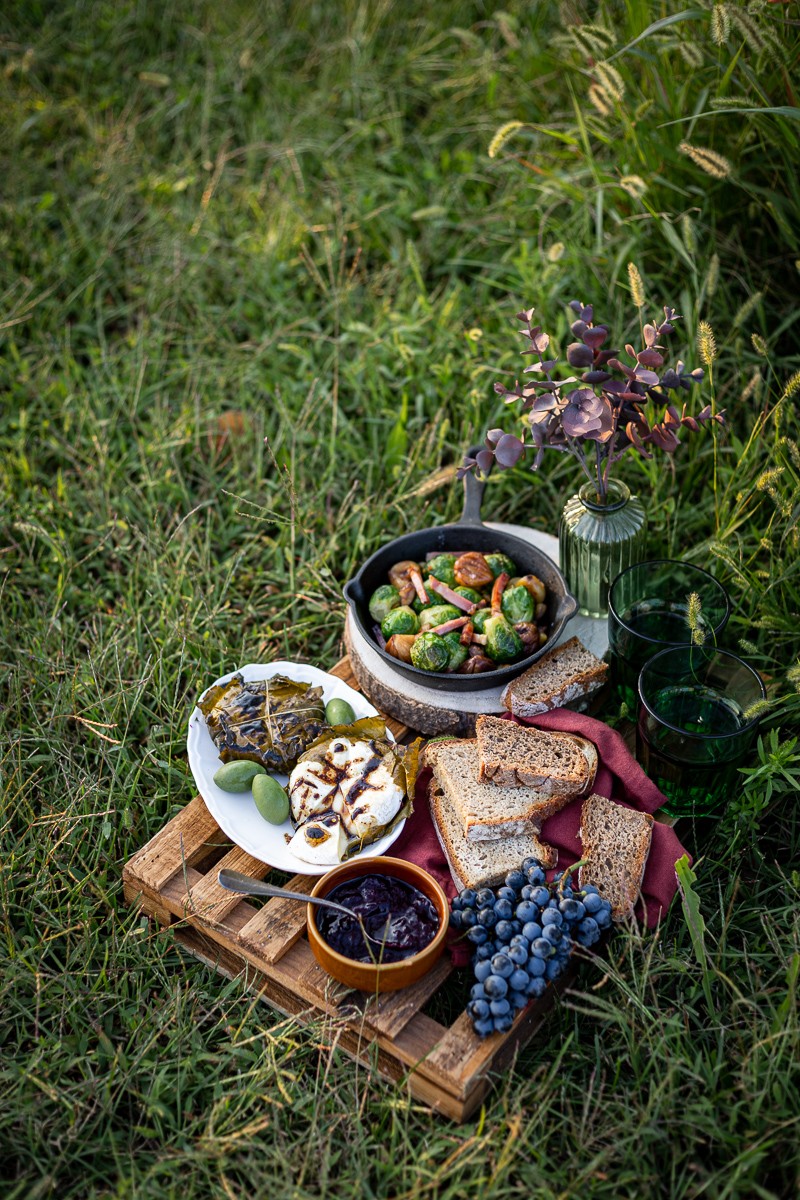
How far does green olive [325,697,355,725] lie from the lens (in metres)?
3.45

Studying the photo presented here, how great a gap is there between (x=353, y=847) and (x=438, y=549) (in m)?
1.31

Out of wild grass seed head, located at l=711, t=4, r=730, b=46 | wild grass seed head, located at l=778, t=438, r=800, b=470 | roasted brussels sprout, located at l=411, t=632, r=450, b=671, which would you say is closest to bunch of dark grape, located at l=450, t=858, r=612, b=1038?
roasted brussels sprout, located at l=411, t=632, r=450, b=671

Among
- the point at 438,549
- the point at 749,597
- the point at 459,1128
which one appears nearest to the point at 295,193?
the point at 438,549

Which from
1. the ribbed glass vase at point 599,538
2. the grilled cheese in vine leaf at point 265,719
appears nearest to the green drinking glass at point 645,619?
the ribbed glass vase at point 599,538

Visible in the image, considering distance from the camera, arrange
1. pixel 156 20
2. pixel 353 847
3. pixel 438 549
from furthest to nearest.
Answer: pixel 156 20, pixel 438 549, pixel 353 847

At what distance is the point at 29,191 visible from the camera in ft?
20.3

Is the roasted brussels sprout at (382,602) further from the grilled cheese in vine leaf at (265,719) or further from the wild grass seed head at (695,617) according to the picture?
the wild grass seed head at (695,617)

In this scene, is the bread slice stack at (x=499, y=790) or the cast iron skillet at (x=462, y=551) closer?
the bread slice stack at (x=499, y=790)

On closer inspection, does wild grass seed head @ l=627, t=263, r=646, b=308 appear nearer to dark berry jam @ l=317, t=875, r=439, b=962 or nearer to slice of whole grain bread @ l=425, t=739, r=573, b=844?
slice of whole grain bread @ l=425, t=739, r=573, b=844

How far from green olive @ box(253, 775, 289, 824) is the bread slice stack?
498mm

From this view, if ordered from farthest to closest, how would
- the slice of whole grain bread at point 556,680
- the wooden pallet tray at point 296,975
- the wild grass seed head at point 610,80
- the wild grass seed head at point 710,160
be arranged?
the wild grass seed head at point 610,80
the wild grass seed head at point 710,160
the slice of whole grain bread at point 556,680
the wooden pallet tray at point 296,975

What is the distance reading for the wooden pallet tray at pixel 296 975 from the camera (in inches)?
106

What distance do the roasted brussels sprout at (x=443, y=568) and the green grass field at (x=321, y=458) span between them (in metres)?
0.67

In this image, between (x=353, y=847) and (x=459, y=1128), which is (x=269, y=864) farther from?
(x=459, y=1128)
